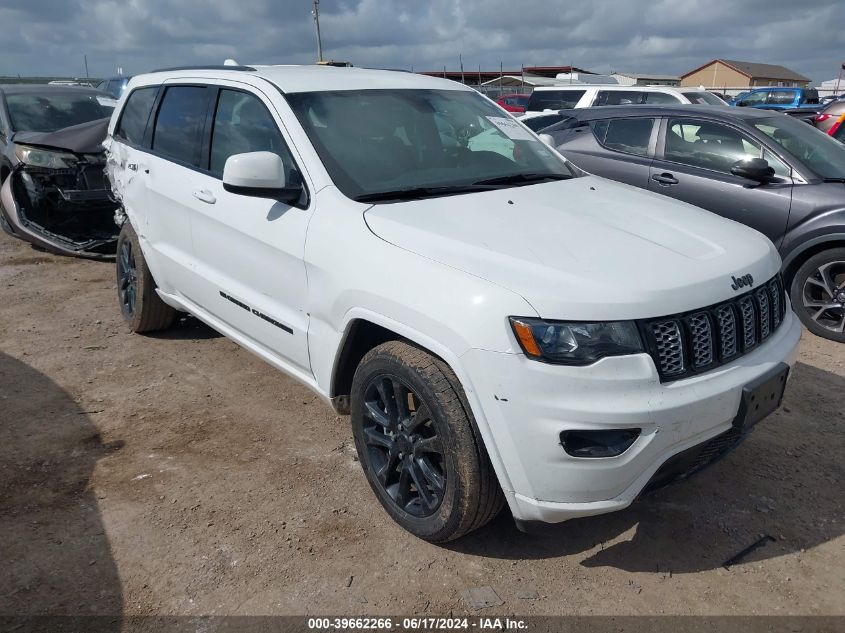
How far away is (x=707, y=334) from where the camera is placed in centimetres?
247

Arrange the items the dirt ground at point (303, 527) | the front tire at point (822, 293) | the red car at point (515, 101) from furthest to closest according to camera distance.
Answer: the red car at point (515, 101) → the front tire at point (822, 293) → the dirt ground at point (303, 527)

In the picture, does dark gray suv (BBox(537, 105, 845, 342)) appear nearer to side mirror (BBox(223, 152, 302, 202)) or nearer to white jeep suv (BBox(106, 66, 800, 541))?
white jeep suv (BBox(106, 66, 800, 541))

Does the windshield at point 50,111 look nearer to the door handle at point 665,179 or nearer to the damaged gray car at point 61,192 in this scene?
the damaged gray car at point 61,192

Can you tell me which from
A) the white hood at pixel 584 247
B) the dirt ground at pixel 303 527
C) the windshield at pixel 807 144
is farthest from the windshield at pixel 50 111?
the windshield at pixel 807 144

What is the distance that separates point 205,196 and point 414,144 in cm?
118

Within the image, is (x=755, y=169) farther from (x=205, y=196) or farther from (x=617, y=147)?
(x=205, y=196)

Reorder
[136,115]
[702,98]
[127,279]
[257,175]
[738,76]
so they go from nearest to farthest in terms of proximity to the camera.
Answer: [257,175] → [136,115] → [127,279] → [702,98] → [738,76]

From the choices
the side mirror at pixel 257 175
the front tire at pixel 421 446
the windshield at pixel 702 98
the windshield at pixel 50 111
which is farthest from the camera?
the windshield at pixel 702 98

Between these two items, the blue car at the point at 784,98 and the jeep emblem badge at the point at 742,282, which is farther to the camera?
the blue car at the point at 784,98

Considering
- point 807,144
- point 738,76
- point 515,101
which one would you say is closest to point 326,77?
point 807,144

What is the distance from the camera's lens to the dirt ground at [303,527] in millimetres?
2588

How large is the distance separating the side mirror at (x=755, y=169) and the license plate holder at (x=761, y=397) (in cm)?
306

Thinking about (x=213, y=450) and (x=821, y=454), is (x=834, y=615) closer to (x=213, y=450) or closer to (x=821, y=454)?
(x=821, y=454)

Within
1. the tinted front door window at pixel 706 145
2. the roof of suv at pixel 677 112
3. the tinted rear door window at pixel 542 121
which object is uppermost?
the roof of suv at pixel 677 112
